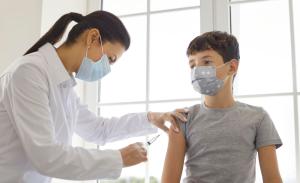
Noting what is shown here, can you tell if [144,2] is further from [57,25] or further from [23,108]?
[23,108]

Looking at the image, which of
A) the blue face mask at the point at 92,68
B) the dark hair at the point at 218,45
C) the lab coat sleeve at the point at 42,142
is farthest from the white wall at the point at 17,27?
the dark hair at the point at 218,45

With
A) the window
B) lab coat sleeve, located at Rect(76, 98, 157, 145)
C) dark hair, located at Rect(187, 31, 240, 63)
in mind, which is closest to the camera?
dark hair, located at Rect(187, 31, 240, 63)

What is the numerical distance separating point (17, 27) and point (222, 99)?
1.14 metres

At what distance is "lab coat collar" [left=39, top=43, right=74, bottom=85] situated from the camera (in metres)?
1.64

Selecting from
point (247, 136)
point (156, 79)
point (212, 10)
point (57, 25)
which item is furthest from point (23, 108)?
point (212, 10)

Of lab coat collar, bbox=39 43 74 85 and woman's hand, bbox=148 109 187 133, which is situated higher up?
lab coat collar, bbox=39 43 74 85

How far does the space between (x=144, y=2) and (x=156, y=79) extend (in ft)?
1.52

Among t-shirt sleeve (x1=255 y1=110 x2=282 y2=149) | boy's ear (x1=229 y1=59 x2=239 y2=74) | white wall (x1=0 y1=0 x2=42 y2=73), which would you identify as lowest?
t-shirt sleeve (x1=255 y1=110 x2=282 y2=149)

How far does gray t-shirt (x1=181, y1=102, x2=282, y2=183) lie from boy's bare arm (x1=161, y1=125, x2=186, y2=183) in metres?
0.03

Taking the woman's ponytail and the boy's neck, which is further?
the boy's neck

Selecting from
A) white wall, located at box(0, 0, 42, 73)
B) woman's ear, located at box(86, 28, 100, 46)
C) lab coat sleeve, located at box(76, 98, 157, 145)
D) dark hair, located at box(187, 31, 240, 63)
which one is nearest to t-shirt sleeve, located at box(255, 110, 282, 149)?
dark hair, located at box(187, 31, 240, 63)

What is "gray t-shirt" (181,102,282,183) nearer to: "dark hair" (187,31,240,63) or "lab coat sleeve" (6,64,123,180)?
"dark hair" (187,31,240,63)

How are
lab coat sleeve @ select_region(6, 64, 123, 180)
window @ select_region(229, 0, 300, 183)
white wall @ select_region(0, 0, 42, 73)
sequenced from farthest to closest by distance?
white wall @ select_region(0, 0, 42, 73) → window @ select_region(229, 0, 300, 183) → lab coat sleeve @ select_region(6, 64, 123, 180)

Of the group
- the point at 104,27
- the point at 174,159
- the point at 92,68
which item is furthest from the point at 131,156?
the point at 104,27
